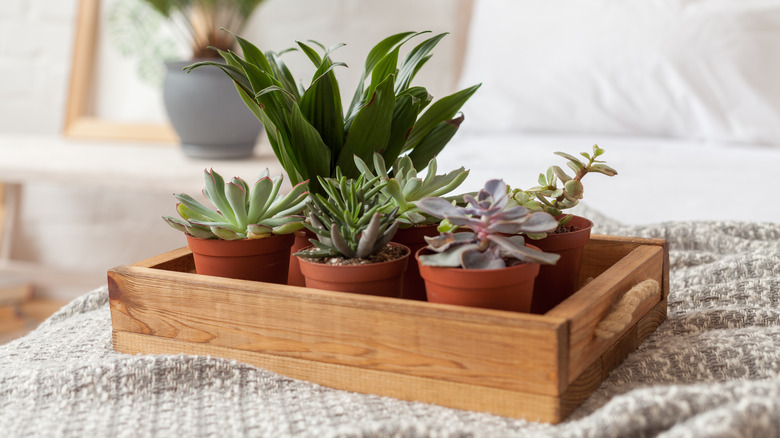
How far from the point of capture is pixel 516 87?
192 cm

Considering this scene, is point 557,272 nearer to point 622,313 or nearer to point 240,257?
point 622,313

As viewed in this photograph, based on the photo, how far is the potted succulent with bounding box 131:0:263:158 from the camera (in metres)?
1.92

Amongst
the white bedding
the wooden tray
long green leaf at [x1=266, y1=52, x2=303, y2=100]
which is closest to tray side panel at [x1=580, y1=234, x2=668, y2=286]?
the wooden tray

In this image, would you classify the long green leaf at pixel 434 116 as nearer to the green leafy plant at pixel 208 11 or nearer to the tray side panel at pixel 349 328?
the tray side panel at pixel 349 328

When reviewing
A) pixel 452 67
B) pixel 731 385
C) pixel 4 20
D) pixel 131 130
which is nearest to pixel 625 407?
pixel 731 385

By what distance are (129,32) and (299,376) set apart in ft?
7.21

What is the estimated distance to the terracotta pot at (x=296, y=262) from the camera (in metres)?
0.75

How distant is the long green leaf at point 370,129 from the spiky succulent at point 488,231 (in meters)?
0.17

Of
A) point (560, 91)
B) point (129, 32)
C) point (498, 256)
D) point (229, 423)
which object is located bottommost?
point (229, 423)

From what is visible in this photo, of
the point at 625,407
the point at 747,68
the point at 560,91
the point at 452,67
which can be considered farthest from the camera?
the point at 452,67

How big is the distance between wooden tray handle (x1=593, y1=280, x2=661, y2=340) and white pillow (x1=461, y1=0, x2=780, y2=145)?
120 cm

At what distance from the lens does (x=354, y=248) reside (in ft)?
2.16

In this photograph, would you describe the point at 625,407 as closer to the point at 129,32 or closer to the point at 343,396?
the point at 343,396

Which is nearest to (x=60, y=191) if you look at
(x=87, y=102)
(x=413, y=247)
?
(x=87, y=102)
